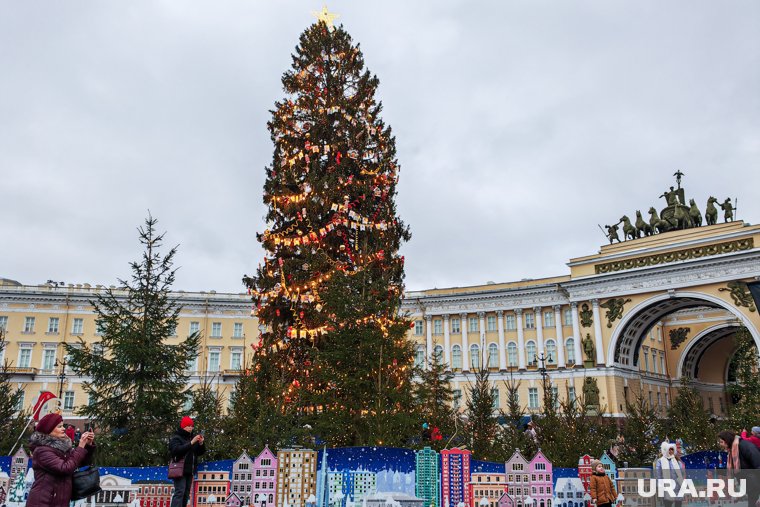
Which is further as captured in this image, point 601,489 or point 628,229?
point 628,229

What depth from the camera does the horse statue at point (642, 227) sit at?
52062 mm

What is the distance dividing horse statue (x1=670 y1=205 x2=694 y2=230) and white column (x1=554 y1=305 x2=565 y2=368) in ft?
38.8

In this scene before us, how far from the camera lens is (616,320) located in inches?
2052

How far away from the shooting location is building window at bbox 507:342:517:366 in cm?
5772

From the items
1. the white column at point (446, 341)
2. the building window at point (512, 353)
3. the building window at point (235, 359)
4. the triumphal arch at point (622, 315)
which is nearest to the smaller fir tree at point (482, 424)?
the triumphal arch at point (622, 315)

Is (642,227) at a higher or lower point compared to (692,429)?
higher

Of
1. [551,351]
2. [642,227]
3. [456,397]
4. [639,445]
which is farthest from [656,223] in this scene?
[639,445]

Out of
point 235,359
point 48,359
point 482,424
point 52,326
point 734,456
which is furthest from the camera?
point 235,359

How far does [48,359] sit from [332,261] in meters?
47.3

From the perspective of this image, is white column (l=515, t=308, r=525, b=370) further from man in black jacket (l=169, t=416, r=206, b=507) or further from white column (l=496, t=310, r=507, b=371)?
man in black jacket (l=169, t=416, r=206, b=507)

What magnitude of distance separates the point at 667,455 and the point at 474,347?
158 ft

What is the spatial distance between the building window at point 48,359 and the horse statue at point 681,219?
178ft

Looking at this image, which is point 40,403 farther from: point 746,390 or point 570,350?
point 570,350

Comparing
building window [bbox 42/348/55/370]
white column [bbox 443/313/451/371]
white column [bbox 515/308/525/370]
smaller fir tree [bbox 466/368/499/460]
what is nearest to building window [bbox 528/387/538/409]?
white column [bbox 515/308/525/370]
